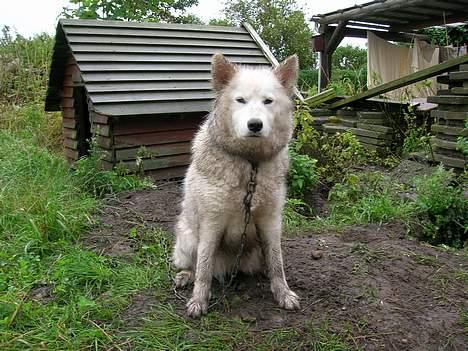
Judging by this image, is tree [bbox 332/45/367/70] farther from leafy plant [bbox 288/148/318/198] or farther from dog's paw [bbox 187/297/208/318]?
dog's paw [bbox 187/297/208/318]

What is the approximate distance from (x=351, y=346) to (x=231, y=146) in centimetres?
131

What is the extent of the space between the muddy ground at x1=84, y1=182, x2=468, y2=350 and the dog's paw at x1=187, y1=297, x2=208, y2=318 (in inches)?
3.4

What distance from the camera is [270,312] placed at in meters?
2.74

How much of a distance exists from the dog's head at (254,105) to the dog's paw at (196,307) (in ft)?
3.14

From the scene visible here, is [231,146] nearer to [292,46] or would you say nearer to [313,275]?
[313,275]

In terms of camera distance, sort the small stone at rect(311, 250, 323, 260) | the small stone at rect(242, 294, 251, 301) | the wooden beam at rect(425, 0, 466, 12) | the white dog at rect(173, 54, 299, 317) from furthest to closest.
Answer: the wooden beam at rect(425, 0, 466, 12) → the small stone at rect(311, 250, 323, 260) → the small stone at rect(242, 294, 251, 301) → the white dog at rect(173, 54, 299, 317)

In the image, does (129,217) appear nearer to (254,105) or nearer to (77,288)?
(77,288)

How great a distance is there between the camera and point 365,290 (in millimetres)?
2910

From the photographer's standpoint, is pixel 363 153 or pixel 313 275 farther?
pixel 363 153

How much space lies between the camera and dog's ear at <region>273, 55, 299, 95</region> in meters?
2.67

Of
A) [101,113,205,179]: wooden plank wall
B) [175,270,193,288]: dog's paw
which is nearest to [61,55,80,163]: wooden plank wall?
[101,113,205,179]: wooden plank wall

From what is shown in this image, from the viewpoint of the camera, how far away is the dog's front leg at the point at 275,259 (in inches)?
109

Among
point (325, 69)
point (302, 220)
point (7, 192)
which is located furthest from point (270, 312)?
point (325, 69)

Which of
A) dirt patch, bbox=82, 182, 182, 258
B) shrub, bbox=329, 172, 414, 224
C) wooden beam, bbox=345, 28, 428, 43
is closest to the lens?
dirt patch, bbox=82, 182, 182, 258
